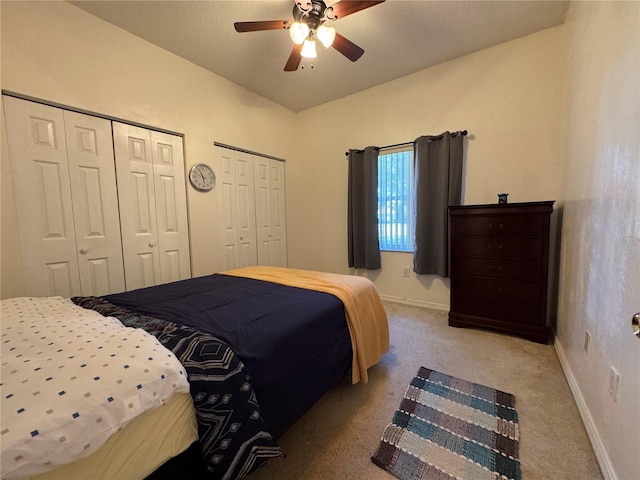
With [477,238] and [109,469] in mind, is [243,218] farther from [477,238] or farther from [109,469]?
[109,469]

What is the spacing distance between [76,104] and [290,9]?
1.88 meters

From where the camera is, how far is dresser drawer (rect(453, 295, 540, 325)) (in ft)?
7.40

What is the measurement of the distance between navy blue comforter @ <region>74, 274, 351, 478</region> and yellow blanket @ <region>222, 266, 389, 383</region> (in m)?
0.07

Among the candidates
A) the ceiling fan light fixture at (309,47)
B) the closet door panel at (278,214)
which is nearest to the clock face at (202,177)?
the closet door panel at (278,214)

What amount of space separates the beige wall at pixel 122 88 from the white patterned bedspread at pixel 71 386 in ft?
5.29

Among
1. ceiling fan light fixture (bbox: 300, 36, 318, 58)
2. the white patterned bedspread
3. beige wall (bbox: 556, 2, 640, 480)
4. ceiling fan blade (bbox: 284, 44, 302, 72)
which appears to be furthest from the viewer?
ceiling fan blade (bbox: 284, 44, 302, 72)

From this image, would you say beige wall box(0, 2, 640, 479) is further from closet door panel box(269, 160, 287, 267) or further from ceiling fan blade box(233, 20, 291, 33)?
ceiling fan blade box(233, 20, 291, 33)

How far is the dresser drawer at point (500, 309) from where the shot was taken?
2.26m

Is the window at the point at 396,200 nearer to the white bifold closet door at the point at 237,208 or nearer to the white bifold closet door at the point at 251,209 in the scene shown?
the white bifold closet door at the point at 251,209

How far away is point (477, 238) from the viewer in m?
2.46

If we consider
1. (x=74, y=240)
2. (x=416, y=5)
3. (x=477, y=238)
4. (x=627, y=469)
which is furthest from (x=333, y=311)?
(x=416, y=5)

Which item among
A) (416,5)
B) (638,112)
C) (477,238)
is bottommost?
(477,238)

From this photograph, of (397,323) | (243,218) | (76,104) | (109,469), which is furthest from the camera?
(243,218)

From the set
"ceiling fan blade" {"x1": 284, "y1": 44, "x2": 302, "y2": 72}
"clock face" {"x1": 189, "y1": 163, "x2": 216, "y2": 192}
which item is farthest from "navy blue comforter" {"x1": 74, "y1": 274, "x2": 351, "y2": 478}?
"ceiling fan blade" {"x1": 284, "y1": 44, "x2": 302, "y2": 72}
